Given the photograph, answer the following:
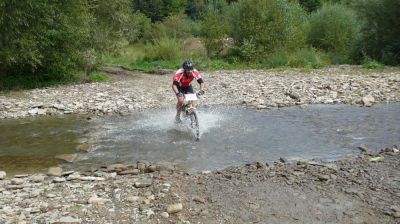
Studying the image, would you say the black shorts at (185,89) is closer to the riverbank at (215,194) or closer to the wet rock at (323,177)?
the riverbank at (215,194)

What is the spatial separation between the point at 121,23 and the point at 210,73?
5809 mm

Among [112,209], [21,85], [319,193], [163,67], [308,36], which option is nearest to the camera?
[112,209]

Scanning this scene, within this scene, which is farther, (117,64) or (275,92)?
(117,64)

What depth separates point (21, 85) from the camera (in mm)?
21109

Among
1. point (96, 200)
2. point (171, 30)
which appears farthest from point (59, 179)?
point (171, 30)

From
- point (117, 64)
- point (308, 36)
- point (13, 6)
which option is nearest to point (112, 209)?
point (13, 6)

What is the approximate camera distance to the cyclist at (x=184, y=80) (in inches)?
510

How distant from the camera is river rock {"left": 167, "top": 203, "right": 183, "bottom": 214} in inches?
277

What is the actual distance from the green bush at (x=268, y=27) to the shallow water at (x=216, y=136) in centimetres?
→ 1426

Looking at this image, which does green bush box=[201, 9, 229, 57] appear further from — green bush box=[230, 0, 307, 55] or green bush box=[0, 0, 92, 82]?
green bush box=[0, 0, 92, 82]

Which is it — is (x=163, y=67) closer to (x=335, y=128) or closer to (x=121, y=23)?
(x=121, y=23)

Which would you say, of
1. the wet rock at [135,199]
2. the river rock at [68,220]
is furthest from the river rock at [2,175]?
the wet rock at [135,199]

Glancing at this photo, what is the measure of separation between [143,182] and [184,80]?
18.7 ft

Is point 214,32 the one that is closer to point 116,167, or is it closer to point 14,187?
point 116,167
